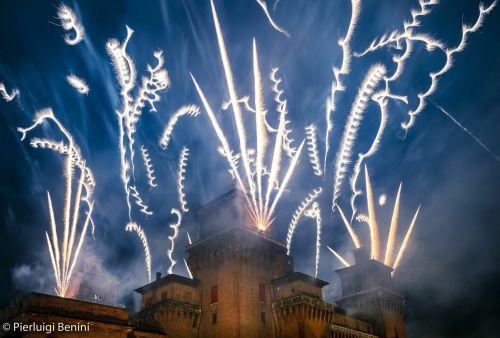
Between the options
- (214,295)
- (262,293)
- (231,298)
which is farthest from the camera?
(262,293)

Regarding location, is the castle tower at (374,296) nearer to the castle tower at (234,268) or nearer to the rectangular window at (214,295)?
the castle tower at (234,268)

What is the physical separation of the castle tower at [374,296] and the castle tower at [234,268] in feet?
45.7

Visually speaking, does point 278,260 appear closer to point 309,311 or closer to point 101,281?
point 309,311

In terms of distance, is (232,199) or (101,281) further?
(101,281)

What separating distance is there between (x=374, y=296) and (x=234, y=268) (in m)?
24.2

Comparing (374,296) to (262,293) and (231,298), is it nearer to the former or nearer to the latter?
(262,293)

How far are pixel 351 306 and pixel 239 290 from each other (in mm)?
23611

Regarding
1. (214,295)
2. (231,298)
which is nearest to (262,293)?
(231,298)

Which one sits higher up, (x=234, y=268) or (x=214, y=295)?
(x=234, y=268)

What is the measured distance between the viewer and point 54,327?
27297mm

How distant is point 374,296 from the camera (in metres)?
52.2

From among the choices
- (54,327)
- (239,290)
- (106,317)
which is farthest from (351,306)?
(54,327)

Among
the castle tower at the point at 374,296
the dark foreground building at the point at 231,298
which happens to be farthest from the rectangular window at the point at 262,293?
the castle tower at the point at 374,296

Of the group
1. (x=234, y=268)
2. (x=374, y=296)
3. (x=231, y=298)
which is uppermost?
(x=234, y=268)
